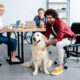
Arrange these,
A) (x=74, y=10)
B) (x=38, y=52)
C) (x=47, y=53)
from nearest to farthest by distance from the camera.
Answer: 1. (x=38, y=52)
2. (x=47, y=53)
3. (x=74, y=10)

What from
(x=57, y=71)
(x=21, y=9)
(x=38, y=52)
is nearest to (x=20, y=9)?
(x=21, y=9)

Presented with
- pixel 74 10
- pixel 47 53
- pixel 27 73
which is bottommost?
pixel 27 73

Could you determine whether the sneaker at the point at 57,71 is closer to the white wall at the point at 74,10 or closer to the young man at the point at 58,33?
the young man at the point at 58,33

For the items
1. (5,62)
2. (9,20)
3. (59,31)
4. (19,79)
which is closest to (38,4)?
(9,20)

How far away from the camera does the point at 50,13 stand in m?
2.72

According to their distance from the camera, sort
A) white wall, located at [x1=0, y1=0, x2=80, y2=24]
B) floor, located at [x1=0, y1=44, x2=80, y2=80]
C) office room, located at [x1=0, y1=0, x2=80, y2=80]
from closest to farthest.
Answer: floor, located at [x1=0, y1=44, x2=80, y2=80], office room, located at [x1=0, y1=0, x2=80, y2=80], white wall, located at [x1=0, y1=0, x2=80, y2=24]

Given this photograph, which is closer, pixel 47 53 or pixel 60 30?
pixel 60 30

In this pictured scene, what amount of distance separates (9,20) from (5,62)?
3089mm

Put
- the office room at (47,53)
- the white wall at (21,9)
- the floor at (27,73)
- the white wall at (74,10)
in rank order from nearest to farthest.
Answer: the floor at (27,73) < the office room at (47,53) < the white wall at (21,9) < the white wall at (74,10)

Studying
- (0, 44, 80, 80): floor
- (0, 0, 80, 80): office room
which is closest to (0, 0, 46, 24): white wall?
(0, 0, 80, 80): office room

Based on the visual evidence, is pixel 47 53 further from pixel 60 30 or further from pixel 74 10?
pixel 74 10

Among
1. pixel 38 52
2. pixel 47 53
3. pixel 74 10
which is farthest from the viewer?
pixel 74 10

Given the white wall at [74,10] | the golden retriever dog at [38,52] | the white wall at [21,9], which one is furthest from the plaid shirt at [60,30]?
the white wall at [74,10]

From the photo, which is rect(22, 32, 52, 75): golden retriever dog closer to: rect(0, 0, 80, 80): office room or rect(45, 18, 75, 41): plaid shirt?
rect(0, 0, 80, 80): office room
